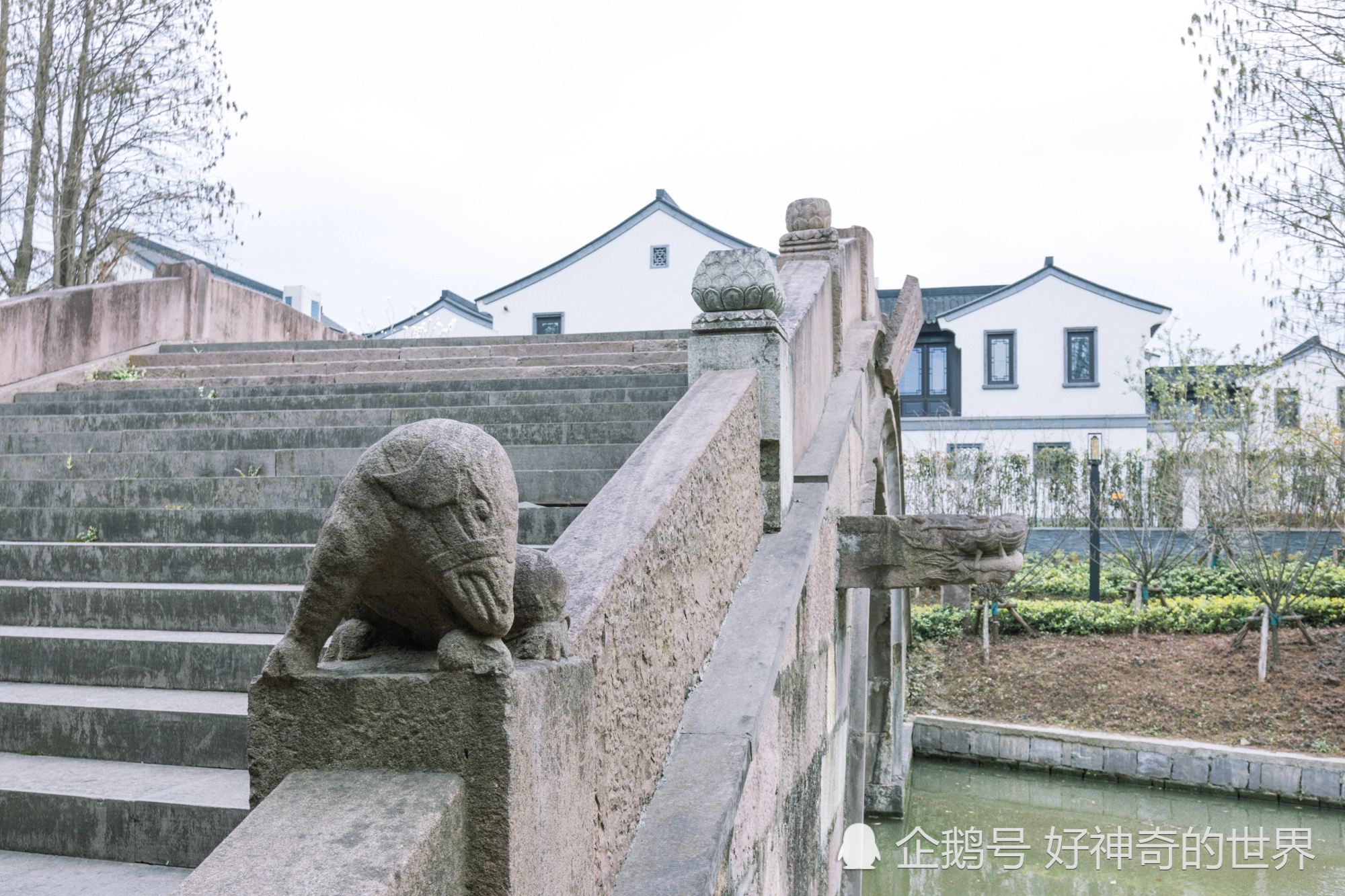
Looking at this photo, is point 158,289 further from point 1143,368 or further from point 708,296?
point 1143,368

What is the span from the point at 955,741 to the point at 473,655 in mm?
12150

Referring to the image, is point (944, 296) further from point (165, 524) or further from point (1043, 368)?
point (165, 524)

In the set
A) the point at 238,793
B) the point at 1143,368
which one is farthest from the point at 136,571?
the point at 1143,368

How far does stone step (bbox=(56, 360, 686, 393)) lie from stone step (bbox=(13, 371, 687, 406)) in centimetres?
6

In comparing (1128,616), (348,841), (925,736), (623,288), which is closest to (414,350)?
(348,841)

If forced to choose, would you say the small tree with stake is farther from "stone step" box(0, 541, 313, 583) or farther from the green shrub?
"stone step" box(0, 541, 313, 583)

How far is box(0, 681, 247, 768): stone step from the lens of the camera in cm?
320

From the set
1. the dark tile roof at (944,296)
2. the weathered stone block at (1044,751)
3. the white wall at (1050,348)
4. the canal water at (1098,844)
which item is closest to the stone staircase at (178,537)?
the canal water at (1098,844)

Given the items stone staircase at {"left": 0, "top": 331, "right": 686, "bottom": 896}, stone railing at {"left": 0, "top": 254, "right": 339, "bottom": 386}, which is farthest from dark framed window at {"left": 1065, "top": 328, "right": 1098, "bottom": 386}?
stone staircase at {"left": 0, "top": 331, "right": 686, "bottom": 896}

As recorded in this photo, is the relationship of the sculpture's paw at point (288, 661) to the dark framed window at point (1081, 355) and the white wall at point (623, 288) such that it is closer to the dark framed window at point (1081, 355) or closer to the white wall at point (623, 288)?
the white wall at point (623, 288)

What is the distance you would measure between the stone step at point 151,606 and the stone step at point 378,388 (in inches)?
95.4

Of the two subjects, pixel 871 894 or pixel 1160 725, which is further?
pixel 1160 725

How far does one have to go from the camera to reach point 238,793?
2.91 m

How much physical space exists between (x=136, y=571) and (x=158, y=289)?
5.54m
